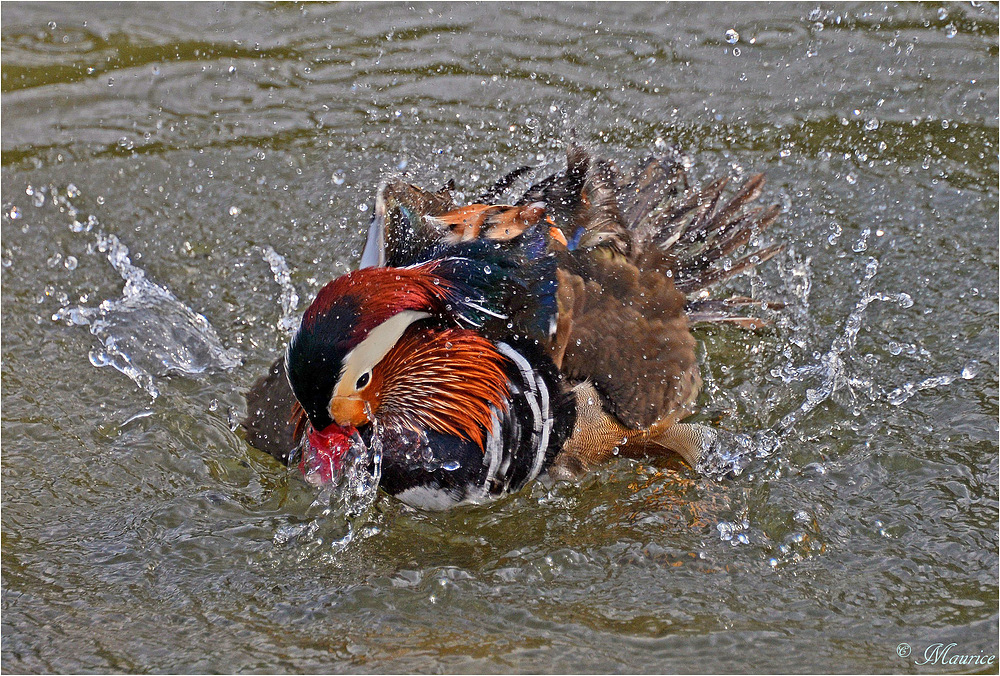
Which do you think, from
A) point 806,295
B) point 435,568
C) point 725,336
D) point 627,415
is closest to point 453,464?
point 435,568

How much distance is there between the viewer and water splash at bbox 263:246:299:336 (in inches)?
150

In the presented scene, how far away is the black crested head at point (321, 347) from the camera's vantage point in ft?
7.96

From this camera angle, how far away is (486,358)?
2963 millimetres

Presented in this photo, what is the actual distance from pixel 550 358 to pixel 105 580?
143 centimetres

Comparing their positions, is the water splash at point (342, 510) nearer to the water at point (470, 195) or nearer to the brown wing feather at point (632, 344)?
the water at point (470, 195)

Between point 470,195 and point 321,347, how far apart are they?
80.7 inches

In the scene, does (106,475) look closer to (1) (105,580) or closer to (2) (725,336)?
→ (1) (105,580)

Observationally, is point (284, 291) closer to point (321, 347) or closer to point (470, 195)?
point (470, 195)

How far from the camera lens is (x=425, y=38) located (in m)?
5.05
